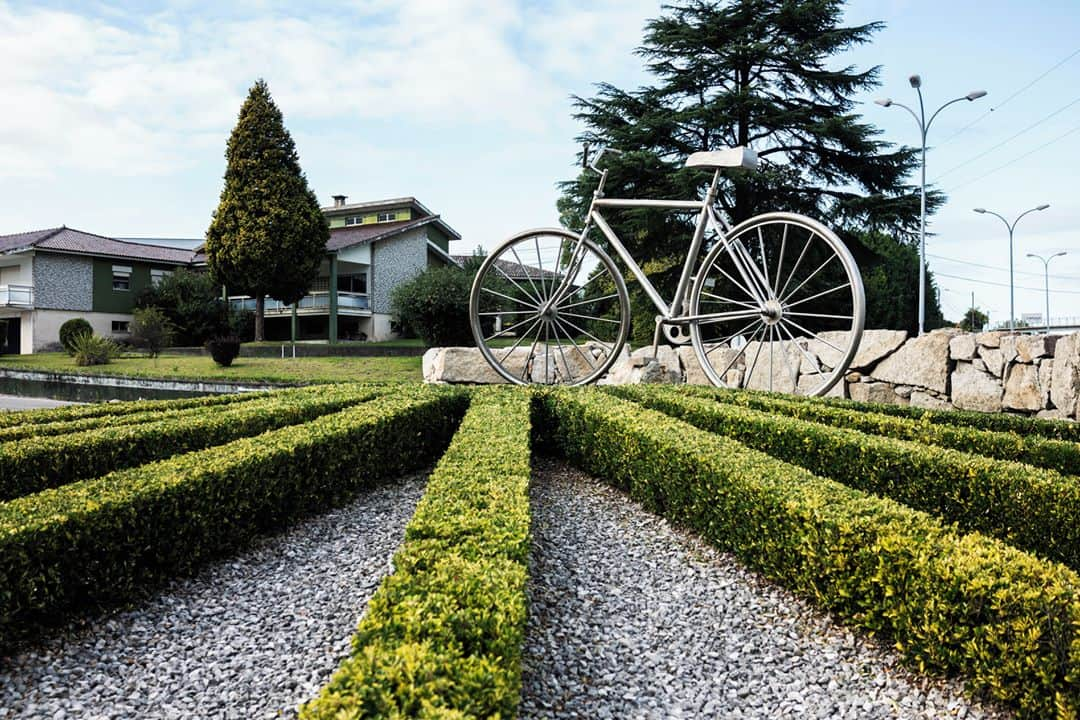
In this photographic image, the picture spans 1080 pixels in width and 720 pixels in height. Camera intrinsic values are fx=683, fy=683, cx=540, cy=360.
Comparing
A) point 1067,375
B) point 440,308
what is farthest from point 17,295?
point 1067,375

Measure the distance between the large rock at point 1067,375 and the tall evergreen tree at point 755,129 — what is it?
7555mm

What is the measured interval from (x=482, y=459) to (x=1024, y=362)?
5.86 m

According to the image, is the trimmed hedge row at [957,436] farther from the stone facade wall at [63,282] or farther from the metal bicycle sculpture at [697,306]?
the stone facade wall at [63,282]

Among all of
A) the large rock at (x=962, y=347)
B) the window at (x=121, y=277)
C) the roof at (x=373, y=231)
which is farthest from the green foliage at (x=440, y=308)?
the window at (x=121, y=277)

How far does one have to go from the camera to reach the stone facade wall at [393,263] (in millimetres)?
26969

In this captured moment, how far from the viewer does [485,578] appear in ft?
6.73

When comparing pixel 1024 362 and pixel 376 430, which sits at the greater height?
pixel 1024 362

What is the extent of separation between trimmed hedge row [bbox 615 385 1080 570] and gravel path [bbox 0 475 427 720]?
98.5 inches

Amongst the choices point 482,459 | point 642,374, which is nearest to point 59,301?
point 642,374

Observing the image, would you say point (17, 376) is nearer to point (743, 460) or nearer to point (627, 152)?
point (627, 152)

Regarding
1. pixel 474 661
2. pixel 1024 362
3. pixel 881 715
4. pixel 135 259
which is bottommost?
pixel 881 715

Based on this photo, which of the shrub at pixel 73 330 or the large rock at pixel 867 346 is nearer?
the large rock at pixel 867 346

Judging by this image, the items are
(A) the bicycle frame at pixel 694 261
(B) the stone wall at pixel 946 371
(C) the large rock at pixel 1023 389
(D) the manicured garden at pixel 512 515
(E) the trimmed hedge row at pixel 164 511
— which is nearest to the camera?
(D) the manicured garden at pixel 512 515

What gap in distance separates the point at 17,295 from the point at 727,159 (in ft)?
95.1
